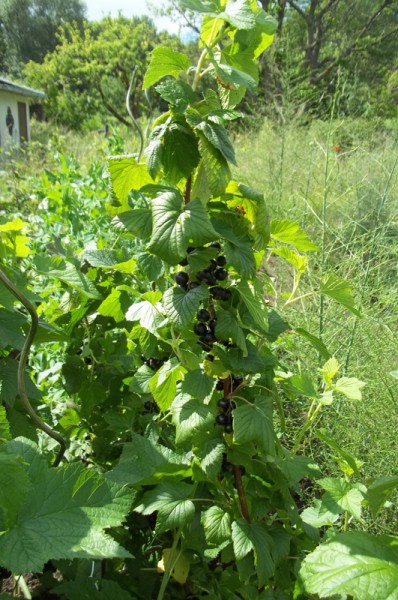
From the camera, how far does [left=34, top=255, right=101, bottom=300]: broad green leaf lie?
119 cm

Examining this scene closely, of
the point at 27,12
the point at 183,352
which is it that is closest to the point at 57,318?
the point at 183,352

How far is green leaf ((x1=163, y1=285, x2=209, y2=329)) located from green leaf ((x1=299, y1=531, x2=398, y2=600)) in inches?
15.6

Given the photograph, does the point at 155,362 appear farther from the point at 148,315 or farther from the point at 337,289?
the point at 337,289

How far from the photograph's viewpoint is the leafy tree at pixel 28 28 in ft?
122

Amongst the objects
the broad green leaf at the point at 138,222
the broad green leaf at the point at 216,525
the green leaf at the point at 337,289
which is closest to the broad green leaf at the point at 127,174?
the broad green leaf at the point at 138,222

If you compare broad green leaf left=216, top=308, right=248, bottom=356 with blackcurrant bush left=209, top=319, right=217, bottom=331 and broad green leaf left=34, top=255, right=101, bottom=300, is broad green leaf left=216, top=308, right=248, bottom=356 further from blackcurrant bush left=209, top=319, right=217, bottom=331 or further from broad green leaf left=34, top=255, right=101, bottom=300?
broad green leaf left=34, top=255, right=101, bottom=300

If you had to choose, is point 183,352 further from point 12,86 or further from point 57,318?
point 12,86

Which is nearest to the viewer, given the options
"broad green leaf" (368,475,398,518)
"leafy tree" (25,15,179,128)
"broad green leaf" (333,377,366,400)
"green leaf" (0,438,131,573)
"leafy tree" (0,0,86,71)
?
"green leaf" (0,438,131,573)

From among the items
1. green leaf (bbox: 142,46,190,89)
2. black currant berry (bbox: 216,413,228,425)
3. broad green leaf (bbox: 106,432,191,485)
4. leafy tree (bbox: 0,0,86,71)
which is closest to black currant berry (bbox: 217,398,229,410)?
black currant berry (bbox: 216,413,228,425)

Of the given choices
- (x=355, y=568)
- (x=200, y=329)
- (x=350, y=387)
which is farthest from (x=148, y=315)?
(x=355, y=568)

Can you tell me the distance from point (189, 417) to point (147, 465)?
0.53ft

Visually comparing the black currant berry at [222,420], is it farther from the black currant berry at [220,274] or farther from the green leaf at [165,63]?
the green leaf at [165,63]

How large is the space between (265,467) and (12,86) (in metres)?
23.2

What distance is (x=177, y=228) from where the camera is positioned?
88 centimetres
